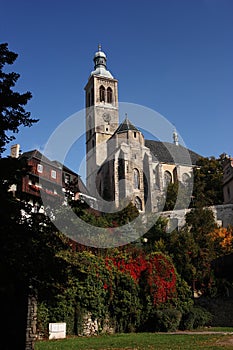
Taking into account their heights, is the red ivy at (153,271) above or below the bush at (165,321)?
above

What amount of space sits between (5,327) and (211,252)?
25.6 metres

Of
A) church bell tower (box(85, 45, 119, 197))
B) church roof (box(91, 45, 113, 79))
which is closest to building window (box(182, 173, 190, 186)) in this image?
church bell tower (box(85, 45, 119, 197))

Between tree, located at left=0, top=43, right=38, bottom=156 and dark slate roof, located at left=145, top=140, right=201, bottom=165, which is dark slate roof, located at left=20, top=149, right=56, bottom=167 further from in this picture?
dark slate roof, located at left=145, top=140, right=201, bottom=165

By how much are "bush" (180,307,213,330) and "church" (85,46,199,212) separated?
105 feet

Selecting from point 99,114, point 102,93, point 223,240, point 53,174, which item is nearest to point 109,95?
point 102,93

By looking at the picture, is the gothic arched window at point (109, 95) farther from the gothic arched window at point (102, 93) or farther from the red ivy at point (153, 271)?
the red ivy at point (153, 271)

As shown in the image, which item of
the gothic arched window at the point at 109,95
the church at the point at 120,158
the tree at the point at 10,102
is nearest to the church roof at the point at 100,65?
the church at the point at 120,158

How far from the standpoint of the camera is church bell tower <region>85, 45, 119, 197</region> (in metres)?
77.6

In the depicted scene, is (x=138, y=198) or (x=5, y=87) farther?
(x=138, y=198)

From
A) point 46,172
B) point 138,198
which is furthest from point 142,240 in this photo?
point 138,198

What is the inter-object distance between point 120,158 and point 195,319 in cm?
4412

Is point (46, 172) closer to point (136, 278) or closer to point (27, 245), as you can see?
point (136, 278)

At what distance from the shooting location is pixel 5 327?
9.96 m

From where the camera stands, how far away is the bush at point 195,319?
23562 mm
